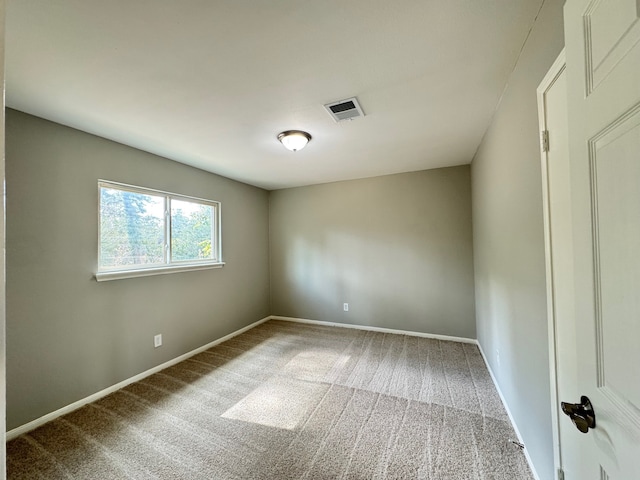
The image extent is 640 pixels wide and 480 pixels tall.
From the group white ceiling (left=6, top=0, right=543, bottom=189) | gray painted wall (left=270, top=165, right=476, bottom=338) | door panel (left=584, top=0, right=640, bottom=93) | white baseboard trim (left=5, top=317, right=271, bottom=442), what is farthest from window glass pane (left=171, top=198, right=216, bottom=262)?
door panel (left=584, top=0, right=640, bottom=93)

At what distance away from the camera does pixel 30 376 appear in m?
1.87

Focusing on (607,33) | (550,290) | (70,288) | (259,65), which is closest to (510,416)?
(550,290)

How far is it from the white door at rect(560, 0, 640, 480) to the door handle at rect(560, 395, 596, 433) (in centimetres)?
1

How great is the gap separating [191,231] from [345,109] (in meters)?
2.48

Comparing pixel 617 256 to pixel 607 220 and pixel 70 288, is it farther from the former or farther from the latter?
pixel 70 288

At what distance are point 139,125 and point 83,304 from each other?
1.60 meters

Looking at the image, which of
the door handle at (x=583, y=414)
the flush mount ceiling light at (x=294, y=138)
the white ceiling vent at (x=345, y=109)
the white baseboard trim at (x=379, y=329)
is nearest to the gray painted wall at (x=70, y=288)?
the flush mount ceiling light at (x=294, y=138)

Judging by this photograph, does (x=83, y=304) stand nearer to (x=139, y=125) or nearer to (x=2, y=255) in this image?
(x=139, y=125)

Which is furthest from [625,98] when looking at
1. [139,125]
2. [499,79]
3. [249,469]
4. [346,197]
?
[346,197]

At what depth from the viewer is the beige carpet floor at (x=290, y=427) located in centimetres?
150

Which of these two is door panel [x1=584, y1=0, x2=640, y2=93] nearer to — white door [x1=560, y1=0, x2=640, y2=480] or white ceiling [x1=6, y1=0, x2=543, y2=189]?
white door [x1=560, y1=0, x2=640, y2=480]

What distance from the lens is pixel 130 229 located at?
257 centimetres

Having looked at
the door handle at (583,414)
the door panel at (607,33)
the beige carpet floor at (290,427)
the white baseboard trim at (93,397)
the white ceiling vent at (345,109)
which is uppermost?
the white ceiling vent at (345,109)

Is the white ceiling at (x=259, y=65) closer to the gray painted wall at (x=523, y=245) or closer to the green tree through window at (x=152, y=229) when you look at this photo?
the gray painted wall at (x=523, y=245)
